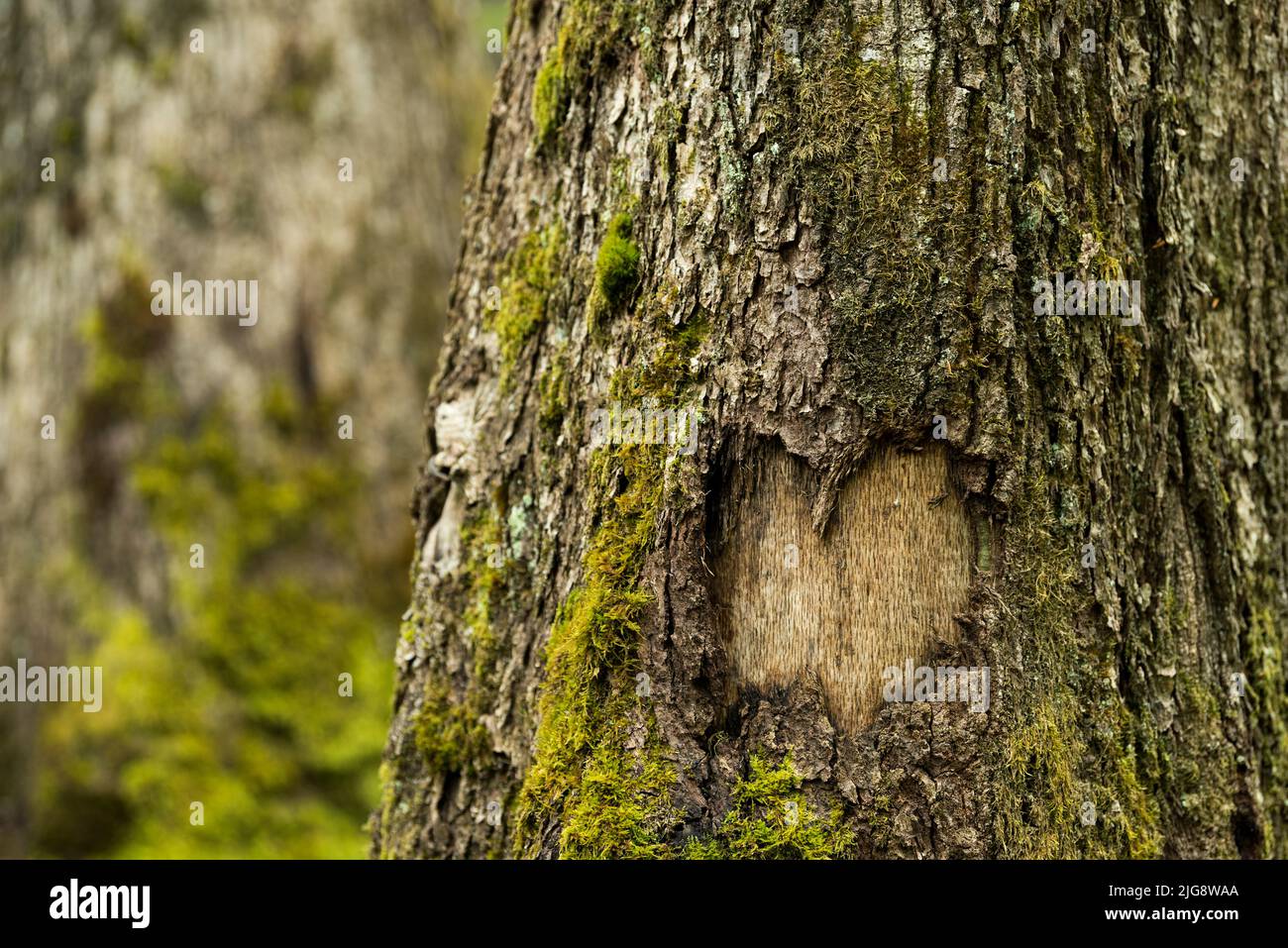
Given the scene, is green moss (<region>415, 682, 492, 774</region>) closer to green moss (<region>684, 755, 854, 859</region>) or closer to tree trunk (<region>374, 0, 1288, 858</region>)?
tree trunk (<region>374, 0, 1288, 858</region>)

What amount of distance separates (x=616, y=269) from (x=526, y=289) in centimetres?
38

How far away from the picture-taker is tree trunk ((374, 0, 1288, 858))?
215cm

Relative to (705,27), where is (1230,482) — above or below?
below

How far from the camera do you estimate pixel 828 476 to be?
2170 mm

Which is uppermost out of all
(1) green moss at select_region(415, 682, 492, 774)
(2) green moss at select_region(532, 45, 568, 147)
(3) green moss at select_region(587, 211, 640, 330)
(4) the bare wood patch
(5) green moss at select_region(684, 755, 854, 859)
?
(2) green moss at select_region(532, 45, 568, 147)

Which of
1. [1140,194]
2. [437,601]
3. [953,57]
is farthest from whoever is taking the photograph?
[437,601]

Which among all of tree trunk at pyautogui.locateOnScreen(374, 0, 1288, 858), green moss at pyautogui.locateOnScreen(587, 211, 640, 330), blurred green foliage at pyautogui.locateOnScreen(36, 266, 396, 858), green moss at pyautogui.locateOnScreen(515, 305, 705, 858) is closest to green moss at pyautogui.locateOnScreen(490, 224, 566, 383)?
tree trunk at pyautogui.locateOnScreen(374, 0, 1288, 858)

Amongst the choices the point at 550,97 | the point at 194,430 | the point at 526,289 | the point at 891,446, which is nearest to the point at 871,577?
the point at 891,446

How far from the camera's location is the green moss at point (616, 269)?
7.75ft

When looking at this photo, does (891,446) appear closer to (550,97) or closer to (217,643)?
(550,97)

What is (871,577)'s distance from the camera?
218 centimetres
